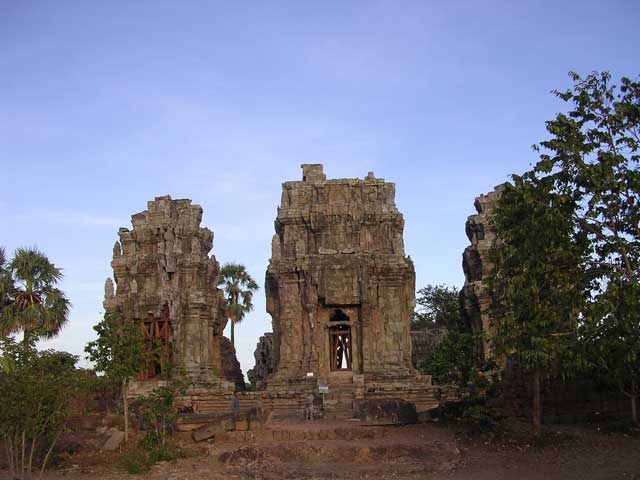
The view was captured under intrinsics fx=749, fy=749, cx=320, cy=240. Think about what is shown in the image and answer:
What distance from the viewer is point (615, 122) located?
14.3 meters

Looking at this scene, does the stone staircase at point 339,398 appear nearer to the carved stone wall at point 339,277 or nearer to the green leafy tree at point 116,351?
the carved stone wall at point 339,277

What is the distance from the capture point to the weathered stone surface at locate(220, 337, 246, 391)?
115 feet

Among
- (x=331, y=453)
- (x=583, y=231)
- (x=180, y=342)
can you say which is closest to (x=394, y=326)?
(x=180, y=342)

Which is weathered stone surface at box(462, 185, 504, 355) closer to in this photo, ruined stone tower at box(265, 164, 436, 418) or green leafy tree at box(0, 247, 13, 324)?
ruined stone tower at box(265, 164, 436, 418)

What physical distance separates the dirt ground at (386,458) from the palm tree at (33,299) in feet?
26.3

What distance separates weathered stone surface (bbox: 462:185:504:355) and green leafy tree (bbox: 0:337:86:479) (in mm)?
19881

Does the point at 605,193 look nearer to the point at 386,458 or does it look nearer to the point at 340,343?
the point at 386,458

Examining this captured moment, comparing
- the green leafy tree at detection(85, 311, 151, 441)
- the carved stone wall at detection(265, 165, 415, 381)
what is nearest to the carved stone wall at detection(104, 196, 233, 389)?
the carved stone wall at detection(265, 165, 415, 381)

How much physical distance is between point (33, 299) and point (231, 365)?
11.9 metres

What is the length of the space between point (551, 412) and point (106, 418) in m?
13.5

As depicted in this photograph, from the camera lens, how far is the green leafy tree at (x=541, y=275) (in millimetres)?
14506

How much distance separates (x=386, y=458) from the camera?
16828 millimetres

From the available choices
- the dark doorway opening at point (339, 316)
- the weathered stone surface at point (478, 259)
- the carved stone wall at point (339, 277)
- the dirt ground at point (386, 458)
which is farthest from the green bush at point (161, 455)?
the weathered stone surface at point (478, 259)

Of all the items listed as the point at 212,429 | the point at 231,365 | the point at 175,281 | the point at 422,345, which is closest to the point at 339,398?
the point at 212,429
